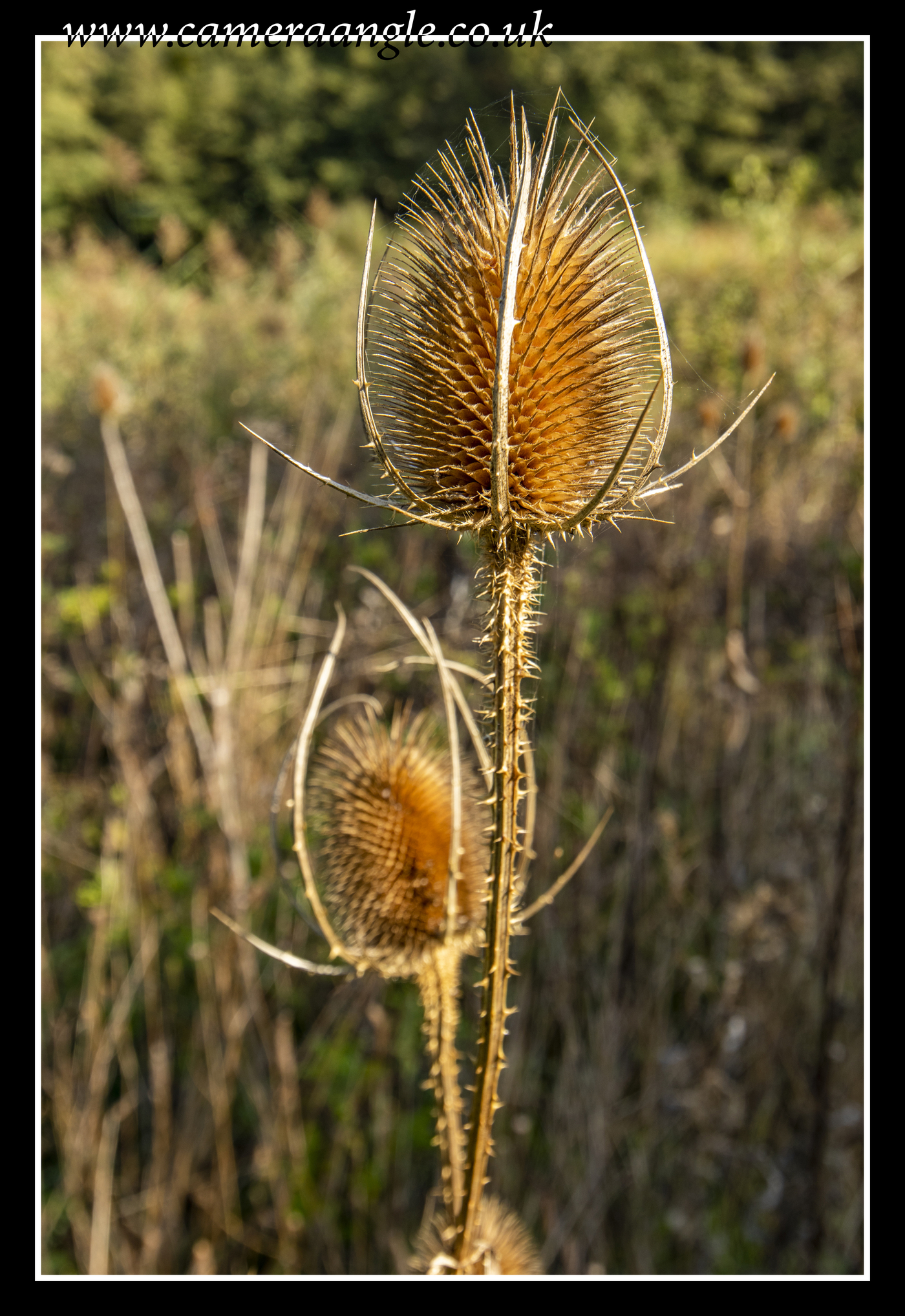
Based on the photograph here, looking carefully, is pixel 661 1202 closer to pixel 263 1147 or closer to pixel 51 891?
pixel 263 1147

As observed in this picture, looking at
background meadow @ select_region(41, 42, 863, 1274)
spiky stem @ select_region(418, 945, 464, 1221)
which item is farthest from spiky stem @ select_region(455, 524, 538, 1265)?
background meadow @ select_region(41, 42, 863, 1274)

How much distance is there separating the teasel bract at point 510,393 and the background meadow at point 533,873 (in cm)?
125

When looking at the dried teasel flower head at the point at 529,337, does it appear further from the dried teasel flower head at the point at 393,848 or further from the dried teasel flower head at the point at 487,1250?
the dried teasel flower head at the point at 487,1250

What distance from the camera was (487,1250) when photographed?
1.05 metres

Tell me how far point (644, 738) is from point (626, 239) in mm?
2443

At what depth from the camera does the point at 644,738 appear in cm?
325

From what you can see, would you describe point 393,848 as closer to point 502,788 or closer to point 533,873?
point 502,788

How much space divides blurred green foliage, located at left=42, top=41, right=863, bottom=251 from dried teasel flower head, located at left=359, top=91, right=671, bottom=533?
10184 millimetres

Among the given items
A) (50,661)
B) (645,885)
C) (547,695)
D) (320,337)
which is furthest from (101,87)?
(645,885)

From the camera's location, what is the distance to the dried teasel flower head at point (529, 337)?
2.98 ft

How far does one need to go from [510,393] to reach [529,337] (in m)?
0.07

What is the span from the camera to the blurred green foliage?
418 inches

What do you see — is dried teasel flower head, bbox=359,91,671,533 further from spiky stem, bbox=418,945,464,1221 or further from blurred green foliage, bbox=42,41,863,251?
blurred green foliage, bbox=42,41,863,251

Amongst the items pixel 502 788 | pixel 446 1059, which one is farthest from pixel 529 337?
pixel 446 1059
